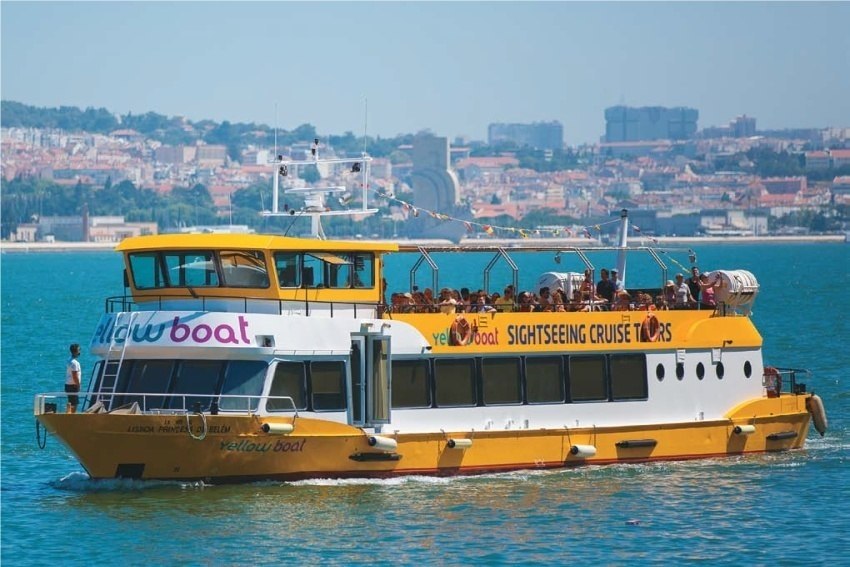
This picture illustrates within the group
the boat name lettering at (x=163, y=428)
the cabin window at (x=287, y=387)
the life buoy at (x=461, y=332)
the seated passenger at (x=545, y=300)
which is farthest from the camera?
the seated passenger at (x=545, y=300)

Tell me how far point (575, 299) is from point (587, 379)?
147 centimetres

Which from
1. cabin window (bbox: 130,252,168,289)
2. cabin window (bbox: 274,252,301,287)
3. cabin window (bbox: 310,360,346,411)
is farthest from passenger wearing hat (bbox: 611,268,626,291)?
cabin window (bbox: 130,252,168,289)

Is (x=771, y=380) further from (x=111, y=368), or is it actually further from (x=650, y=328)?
(x=111, y=368)

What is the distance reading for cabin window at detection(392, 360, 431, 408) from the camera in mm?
27719

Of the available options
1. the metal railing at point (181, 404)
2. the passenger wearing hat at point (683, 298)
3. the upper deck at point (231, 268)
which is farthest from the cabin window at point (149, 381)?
the passenger wearing hat at point (683, 298)

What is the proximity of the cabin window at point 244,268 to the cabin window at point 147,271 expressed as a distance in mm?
1028

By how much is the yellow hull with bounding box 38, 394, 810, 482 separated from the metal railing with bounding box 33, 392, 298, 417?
0.24 metres

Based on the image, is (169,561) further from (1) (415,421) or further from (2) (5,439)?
(2) (5,439)

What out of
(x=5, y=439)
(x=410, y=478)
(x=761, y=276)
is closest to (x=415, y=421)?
(x=410, y=478)

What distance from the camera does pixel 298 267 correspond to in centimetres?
2745

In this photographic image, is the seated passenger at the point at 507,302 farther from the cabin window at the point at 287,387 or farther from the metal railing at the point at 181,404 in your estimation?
the metal railing at the point at 181,404

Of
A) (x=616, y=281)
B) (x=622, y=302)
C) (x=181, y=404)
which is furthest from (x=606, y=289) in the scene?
(x=181, y=404)

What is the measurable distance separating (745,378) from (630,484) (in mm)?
4444

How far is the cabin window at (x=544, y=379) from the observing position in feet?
95.1
